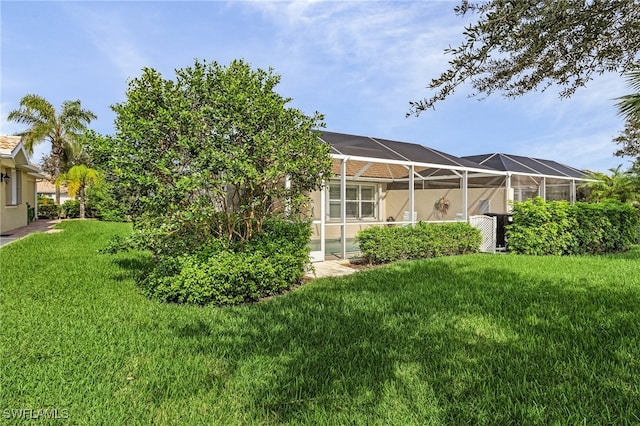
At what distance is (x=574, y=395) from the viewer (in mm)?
3229

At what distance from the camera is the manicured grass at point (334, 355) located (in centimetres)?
305

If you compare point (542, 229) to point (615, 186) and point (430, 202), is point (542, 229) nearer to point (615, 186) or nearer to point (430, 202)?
point (430, 202)

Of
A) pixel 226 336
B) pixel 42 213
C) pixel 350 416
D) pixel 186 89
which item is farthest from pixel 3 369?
pixel 42 213

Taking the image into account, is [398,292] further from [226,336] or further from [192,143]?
[192,143]

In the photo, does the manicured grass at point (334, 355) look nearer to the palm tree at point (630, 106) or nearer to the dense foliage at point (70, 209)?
the palm tree at point (630, 106)

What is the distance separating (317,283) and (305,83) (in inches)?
219

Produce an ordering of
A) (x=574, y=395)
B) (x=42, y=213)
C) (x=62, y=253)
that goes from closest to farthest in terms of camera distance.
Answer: (x=574, y=395)
(x=62, y=253)
(x=42, y=213)

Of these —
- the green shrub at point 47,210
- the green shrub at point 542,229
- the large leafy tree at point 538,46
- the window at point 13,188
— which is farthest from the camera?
the green shrub at point 47,210

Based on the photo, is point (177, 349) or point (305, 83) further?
point (305, 83)

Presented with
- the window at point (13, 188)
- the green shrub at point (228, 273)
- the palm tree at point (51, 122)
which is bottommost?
the green shrub at point (228, 273)

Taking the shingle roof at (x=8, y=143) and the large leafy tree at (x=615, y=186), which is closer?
the shingle roof at (x=8, y=143)

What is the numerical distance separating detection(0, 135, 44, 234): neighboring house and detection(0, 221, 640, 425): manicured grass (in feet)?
37.5

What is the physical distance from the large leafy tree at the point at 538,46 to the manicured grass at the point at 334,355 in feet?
7.97

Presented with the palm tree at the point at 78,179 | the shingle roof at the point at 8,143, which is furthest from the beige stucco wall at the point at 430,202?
the palm tree at the point at 78,179
